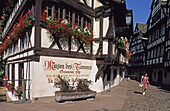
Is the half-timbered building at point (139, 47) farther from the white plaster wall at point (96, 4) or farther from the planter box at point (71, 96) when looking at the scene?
the planter box at point (71, 96)

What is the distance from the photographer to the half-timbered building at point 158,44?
18.4 meters

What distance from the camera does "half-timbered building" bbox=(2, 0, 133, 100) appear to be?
623 cm

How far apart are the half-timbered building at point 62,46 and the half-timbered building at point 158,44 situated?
12157mm

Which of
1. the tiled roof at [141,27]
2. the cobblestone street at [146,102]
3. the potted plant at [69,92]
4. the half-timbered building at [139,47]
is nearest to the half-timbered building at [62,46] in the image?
the potted plant at [69,92]

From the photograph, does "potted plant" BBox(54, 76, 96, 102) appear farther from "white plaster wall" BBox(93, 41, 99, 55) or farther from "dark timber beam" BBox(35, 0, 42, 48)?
"white plaster wall" BBox(93, 41, 99, 55)

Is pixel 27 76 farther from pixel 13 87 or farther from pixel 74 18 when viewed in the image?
pixel 74 18

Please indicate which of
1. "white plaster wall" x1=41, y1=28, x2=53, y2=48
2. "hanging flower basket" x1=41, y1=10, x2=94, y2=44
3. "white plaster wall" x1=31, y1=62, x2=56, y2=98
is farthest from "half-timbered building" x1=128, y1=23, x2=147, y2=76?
"white plaster wall" x1=31, y1=62, x2=56, y2=98

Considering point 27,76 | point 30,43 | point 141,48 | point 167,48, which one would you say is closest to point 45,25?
point 30,43

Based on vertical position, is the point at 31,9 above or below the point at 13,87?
above

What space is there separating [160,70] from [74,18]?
777 inches

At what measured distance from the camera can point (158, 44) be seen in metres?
20.2

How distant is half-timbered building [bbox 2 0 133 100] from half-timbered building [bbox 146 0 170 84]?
39.9 ft

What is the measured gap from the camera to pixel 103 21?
352 inches

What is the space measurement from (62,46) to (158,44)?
61.5ft
